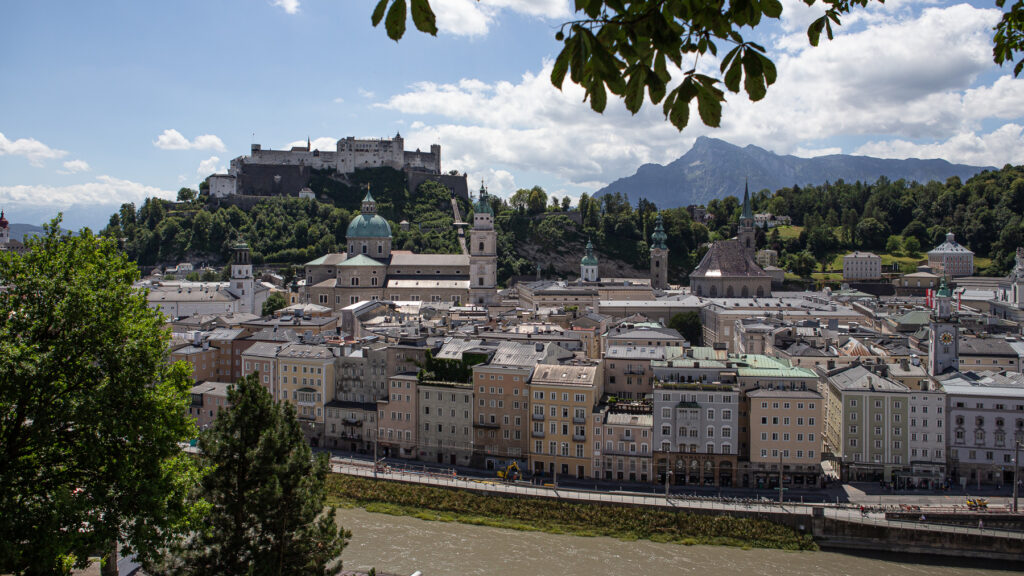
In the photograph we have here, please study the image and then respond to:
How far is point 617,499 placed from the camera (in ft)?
88.7

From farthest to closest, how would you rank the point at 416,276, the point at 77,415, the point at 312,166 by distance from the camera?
the point at 312,166 < the point at 416,276 < the point at 77,415

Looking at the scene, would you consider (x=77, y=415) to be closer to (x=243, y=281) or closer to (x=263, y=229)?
(x=243, y=281)

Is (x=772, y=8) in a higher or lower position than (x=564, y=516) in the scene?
higher

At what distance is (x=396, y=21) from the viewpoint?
129 inches

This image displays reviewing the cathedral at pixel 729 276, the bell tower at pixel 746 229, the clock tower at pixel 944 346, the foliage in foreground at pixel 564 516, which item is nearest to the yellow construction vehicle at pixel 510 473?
the foliage in foreground at pixel 564 516

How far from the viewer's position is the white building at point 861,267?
3214 inches

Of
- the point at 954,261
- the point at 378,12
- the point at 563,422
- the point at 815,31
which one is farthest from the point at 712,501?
the point at 954,261

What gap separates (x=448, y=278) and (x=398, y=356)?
29.8 m

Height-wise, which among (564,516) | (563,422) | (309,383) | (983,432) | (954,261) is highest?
(954,261)

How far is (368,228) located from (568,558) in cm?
4875

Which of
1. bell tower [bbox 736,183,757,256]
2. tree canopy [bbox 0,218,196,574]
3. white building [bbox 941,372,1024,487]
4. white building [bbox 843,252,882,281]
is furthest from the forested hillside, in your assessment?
tree canopy [bbox 0,218,196,574]

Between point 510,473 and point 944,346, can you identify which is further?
point 944,346

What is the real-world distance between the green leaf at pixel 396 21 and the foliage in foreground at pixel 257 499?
12383mm

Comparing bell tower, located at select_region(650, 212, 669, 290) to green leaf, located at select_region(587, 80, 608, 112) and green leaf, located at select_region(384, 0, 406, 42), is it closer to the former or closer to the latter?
green leaf, located at select_region(587, 80, 608, 112)
